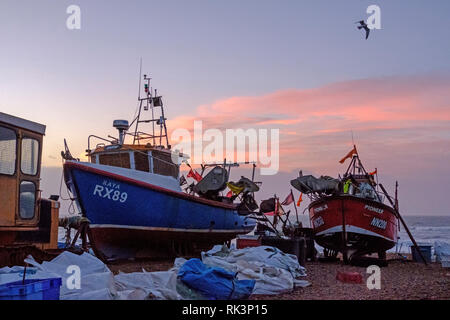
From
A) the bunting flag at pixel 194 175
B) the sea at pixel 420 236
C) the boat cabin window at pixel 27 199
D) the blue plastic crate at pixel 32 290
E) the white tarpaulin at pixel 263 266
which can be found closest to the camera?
the blue plastic crate at pixel 32 290

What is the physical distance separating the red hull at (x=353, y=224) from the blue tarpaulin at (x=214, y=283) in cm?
898

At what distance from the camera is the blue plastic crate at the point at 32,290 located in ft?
16.2

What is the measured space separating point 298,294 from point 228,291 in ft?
6.18

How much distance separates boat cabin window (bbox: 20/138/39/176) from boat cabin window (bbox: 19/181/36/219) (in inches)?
8.4

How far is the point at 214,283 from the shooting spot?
7.20 m

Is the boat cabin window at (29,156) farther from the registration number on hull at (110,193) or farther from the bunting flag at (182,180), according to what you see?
the bunting flag at (182,180)

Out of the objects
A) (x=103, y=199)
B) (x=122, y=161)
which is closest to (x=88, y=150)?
(x=122, y=161)

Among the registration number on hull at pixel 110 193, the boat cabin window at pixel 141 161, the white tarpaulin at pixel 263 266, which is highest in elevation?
the boat cabin window at pixel 141 161

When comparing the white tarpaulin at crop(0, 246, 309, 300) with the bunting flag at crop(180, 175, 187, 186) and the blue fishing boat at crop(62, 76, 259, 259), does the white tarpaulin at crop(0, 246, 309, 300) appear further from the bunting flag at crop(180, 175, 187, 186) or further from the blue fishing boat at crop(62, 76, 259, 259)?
the bunting flag at crop(180, 175, 187, 186)

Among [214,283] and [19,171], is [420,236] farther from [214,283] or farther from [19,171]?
[19,171]

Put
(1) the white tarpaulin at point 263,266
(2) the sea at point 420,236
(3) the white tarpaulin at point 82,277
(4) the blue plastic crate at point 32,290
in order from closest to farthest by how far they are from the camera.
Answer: (4) the blue plastic crate at point 32,290, (3) the white tarpaulin at point 82,277, (1) the white tarpaulin at point 263,266, (2) the sea at point 420,236

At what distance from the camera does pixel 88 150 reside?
16094 millimetres

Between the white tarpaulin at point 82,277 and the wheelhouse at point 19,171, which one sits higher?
the wheelhouse at point 19,171

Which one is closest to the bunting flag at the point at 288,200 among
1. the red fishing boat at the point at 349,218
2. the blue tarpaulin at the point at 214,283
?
the red fishing boat at the point at 349,218
